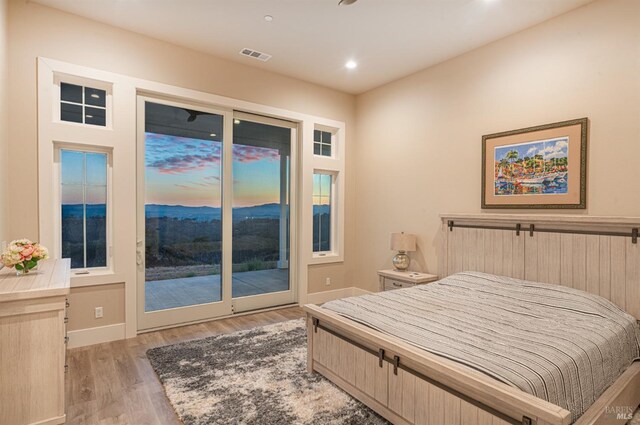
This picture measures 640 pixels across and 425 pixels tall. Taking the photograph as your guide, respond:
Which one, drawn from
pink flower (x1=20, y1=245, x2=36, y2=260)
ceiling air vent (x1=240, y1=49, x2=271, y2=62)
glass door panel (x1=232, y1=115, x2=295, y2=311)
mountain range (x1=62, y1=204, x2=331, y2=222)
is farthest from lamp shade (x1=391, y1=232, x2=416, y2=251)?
pink flower (x1=20, y1=245, x2=36, y2=260)

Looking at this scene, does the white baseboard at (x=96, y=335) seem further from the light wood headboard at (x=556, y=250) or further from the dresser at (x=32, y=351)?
the light wood headboard at (x=556, y=250)

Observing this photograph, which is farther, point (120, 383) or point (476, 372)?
point (120, 383)

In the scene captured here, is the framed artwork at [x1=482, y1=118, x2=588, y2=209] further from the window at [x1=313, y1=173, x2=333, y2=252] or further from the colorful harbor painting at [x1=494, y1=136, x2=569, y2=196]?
the window at [x1=313, y1=173, x2=333, y2=252]

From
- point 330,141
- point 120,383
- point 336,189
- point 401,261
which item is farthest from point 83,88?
point 401,261

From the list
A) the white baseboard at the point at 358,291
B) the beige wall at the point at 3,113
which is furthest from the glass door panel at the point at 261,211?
the beige wall at the point at 3,113

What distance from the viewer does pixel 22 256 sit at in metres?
2.19

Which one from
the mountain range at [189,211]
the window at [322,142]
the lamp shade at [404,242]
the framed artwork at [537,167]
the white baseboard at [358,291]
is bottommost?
the white baseboard at [358,291]

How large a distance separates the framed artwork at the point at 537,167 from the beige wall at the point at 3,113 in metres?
4.54

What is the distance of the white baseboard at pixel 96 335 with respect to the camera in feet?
10.9

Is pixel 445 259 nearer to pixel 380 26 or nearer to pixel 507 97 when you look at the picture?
pixel 507 97

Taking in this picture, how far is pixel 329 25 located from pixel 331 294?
11.9ft

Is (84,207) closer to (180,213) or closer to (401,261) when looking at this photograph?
(180,213)

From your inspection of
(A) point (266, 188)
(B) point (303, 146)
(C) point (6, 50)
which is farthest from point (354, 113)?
(C) point (6, 50)

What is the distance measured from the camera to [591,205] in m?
2.98
